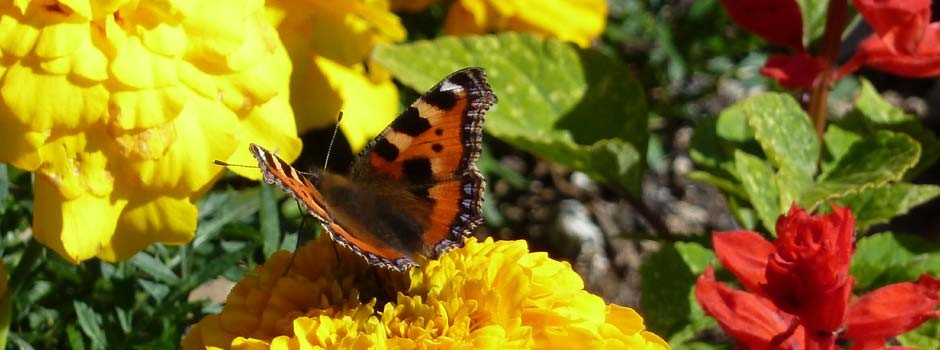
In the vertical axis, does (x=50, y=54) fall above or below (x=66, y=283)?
above

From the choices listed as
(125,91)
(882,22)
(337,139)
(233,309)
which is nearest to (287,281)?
(233,309)

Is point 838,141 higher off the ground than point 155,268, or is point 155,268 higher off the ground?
point 838,141

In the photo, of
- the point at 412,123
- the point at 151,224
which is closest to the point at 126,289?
the point at 151,224

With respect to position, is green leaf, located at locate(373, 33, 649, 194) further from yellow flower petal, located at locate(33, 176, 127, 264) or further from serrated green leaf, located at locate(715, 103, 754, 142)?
yellow flower petal, located at locate(33, 176, 127, 264)

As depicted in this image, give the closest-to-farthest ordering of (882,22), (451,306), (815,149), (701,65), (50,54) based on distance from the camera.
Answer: (451,306), (50,54), (882,22), (815,149), (701,65)

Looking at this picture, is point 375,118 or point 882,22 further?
point 375,118

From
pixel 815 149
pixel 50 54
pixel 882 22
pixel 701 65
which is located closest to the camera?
pixel 50 54

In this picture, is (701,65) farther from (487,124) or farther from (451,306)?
(451,306)

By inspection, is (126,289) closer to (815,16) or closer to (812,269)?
(812,269)
